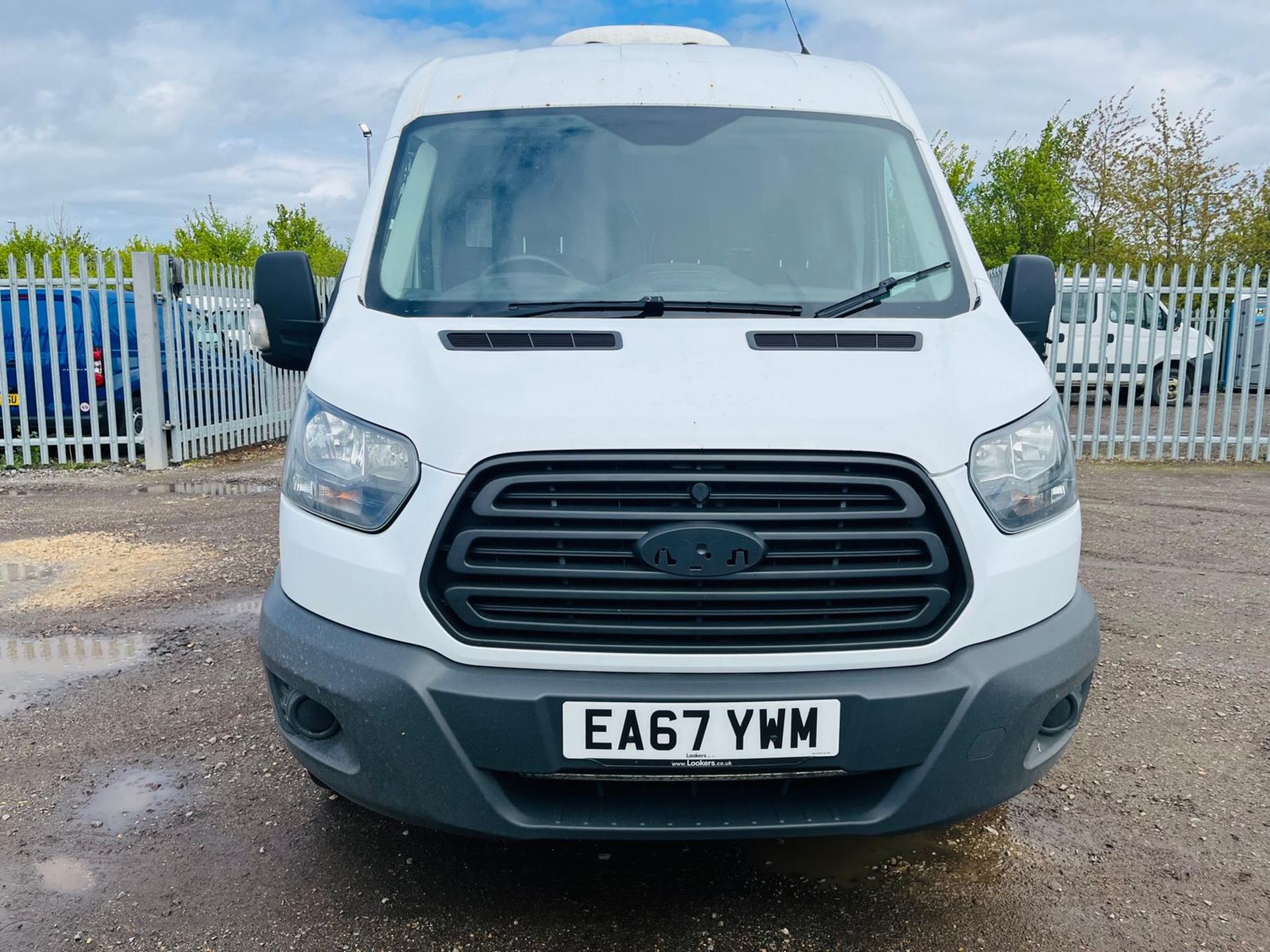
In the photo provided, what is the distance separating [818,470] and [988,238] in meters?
25.2

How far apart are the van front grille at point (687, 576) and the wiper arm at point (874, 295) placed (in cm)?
71

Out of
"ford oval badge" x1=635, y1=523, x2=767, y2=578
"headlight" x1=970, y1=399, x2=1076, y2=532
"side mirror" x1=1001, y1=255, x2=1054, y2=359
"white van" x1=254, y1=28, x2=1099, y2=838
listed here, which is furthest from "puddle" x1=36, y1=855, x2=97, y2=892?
"side mirror" x1=1001, y1=255, x2=1054, y2=359

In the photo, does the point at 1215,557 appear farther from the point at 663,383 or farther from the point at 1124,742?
the point at 663,383

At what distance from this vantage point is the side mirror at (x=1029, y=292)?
3.28 metres

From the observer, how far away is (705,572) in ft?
7.25

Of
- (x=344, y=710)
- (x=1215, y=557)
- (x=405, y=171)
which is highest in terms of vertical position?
(x=405, y=171)

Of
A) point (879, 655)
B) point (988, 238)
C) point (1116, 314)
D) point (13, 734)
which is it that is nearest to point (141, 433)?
point (13, 734)

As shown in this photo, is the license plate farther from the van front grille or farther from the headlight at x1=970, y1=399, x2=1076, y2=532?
the headlight at x1=970, y1=399, x2=1076, y2=532

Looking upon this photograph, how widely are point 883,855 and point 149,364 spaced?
9.87m

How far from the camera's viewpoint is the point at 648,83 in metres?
3.45

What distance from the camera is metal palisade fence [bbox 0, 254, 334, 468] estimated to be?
10688mm

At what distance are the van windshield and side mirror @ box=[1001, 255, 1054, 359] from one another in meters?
0.30

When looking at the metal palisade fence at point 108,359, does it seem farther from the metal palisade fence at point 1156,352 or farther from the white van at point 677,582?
the white van at point 677,582

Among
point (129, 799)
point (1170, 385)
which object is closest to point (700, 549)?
point (129, 799)
